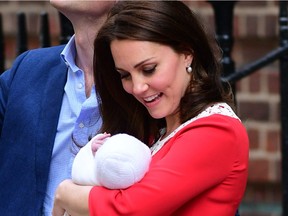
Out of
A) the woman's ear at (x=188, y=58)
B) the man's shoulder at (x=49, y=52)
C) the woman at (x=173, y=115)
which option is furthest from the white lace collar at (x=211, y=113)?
the man's shoulder at (x=49, y=52)

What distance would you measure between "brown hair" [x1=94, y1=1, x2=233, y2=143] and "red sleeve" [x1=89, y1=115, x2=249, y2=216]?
0.39 feet

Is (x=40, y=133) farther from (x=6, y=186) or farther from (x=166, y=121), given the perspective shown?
(x=166, y=121)

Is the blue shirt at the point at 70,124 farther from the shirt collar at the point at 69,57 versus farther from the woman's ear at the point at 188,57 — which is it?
the woman's ear at the point at 188,57

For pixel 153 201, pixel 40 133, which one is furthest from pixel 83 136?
pixel 153 201

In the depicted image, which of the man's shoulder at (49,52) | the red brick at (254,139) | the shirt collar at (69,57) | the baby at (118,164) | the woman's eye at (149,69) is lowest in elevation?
the red brick at (254,139)

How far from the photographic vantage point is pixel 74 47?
3.00 m

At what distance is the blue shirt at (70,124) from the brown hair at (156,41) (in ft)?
0.37

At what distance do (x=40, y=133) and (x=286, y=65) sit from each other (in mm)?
1277

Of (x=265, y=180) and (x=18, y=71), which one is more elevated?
(x=18, y=71)

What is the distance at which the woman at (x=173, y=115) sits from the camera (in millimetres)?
2369

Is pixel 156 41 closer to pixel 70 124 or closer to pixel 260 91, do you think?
pixel 70 124

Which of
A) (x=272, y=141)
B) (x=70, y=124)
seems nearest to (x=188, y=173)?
(x=70, y=124)

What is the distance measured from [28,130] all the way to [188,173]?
719 mm

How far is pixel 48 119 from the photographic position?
292cm
